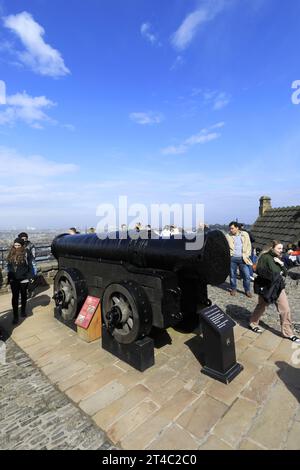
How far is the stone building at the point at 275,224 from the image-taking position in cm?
1057

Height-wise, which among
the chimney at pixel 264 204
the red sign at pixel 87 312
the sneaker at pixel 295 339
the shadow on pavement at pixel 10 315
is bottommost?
the shadow on pavement at pixel 10 315

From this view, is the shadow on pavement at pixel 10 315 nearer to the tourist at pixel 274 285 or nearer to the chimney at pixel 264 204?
the tourist at pixel 274 285

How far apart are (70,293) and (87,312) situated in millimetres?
705

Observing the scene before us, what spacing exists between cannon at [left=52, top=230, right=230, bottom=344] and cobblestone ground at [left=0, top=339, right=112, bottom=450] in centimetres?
111

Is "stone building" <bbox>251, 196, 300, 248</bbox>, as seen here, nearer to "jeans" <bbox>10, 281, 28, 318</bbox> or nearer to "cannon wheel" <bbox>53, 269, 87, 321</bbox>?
"cannon wheel" <bbox>53, 269, 87, 321</bbox>

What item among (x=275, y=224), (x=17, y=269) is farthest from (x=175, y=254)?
(x=275, y=224)

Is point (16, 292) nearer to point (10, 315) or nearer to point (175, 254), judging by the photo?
point (10, 315)

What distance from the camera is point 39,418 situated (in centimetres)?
290

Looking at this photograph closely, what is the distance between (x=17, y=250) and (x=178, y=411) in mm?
4370

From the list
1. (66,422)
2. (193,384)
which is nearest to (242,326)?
(193,384)

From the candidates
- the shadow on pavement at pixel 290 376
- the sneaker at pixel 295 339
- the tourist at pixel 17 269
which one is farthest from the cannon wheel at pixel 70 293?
the sneaker at pixel 295 339

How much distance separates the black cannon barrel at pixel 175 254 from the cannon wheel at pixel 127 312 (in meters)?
0.44

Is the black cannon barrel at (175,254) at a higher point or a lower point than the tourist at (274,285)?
higher

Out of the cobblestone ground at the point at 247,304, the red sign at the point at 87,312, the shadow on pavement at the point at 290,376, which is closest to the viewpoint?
the shadow on pavement at the point at 290,376
